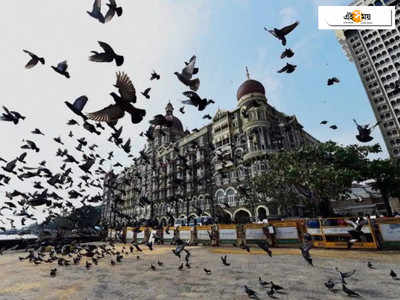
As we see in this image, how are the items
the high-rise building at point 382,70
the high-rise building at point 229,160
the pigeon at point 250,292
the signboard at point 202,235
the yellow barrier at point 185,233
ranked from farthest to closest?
the high-rise building at point 382,70 < the high-rise building at point 229,160 < the yellow barrier at point 185,233 < the signboard at point 202,235 < the pigeon at point 250,292

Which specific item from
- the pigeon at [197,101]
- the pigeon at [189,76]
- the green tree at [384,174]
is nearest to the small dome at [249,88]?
the green tree at [384,174]

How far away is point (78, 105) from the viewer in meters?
3.17


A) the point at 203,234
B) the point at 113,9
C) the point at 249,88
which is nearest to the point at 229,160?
the point at 203,234

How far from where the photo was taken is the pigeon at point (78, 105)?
3082 mm

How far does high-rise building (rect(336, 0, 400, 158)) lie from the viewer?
199 feet

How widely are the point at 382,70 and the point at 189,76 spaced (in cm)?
8808

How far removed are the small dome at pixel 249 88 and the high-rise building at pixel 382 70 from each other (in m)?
48.7

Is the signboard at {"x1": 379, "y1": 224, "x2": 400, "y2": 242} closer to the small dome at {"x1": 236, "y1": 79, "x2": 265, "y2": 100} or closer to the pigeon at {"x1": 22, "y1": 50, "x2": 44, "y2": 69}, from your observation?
the pigeon at {"x1": 22, "y1": 50, "x2": 44, "y2": 69}

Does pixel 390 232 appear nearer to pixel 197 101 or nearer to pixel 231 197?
pixel 197 101

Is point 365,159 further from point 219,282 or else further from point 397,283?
point 219,282

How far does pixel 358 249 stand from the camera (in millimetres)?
Result: 9758

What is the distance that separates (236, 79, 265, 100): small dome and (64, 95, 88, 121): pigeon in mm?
37054

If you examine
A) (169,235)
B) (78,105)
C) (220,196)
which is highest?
(220,196)

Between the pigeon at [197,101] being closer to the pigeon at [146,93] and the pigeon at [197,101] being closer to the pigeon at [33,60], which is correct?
the pigeon at [146,93]
